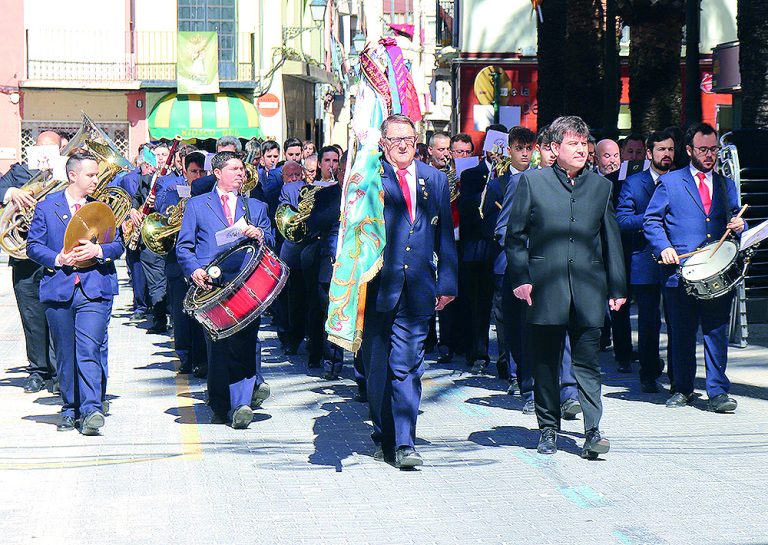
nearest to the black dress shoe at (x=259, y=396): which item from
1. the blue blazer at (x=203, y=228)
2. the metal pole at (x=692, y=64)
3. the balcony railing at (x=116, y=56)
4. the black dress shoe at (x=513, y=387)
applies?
the blue blazer at (x=203, y=228)

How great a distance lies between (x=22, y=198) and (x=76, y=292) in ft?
5.15

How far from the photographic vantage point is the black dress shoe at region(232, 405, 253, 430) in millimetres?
9945

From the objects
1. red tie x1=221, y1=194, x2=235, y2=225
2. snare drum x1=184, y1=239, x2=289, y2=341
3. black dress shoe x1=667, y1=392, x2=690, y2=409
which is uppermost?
red tie x1=221, y1=194, x2=235, y2=225

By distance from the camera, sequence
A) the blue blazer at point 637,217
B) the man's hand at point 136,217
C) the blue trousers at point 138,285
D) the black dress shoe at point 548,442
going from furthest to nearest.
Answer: the blue trousers at point 138,285 < the man's hand at point 136,217 < the blue blazer at point 637,217 < the black dress shoe at point 548,442

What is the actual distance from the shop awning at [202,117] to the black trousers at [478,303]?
28.4m

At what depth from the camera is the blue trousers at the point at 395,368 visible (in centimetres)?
858

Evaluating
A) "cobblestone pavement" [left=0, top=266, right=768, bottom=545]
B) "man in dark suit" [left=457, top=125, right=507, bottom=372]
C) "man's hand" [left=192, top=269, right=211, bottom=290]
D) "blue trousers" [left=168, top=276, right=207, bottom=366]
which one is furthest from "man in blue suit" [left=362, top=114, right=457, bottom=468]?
"blue trousers" [left=168, top=276, right=207, bottom=366]

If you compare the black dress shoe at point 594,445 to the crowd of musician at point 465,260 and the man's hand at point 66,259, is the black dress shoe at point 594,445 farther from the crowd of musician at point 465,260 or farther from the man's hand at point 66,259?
the man's hand at point 66,259

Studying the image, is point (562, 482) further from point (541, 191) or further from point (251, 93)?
point (251, 93)

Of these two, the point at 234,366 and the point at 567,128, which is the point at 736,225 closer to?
the point at 567,128

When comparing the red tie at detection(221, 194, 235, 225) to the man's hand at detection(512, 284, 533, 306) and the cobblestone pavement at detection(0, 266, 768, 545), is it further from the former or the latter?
the man's hand at detection(512, 284, 533, 306)

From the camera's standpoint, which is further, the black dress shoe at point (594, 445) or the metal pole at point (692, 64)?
the metal pole at point (692, 64)

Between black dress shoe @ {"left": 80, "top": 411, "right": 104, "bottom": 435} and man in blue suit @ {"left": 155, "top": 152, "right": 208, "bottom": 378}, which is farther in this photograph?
man in blue suit @ {"left": 155, "top": 152, "right": 208, "bottom": 378}

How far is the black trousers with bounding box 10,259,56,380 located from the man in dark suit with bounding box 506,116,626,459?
4755 mm
